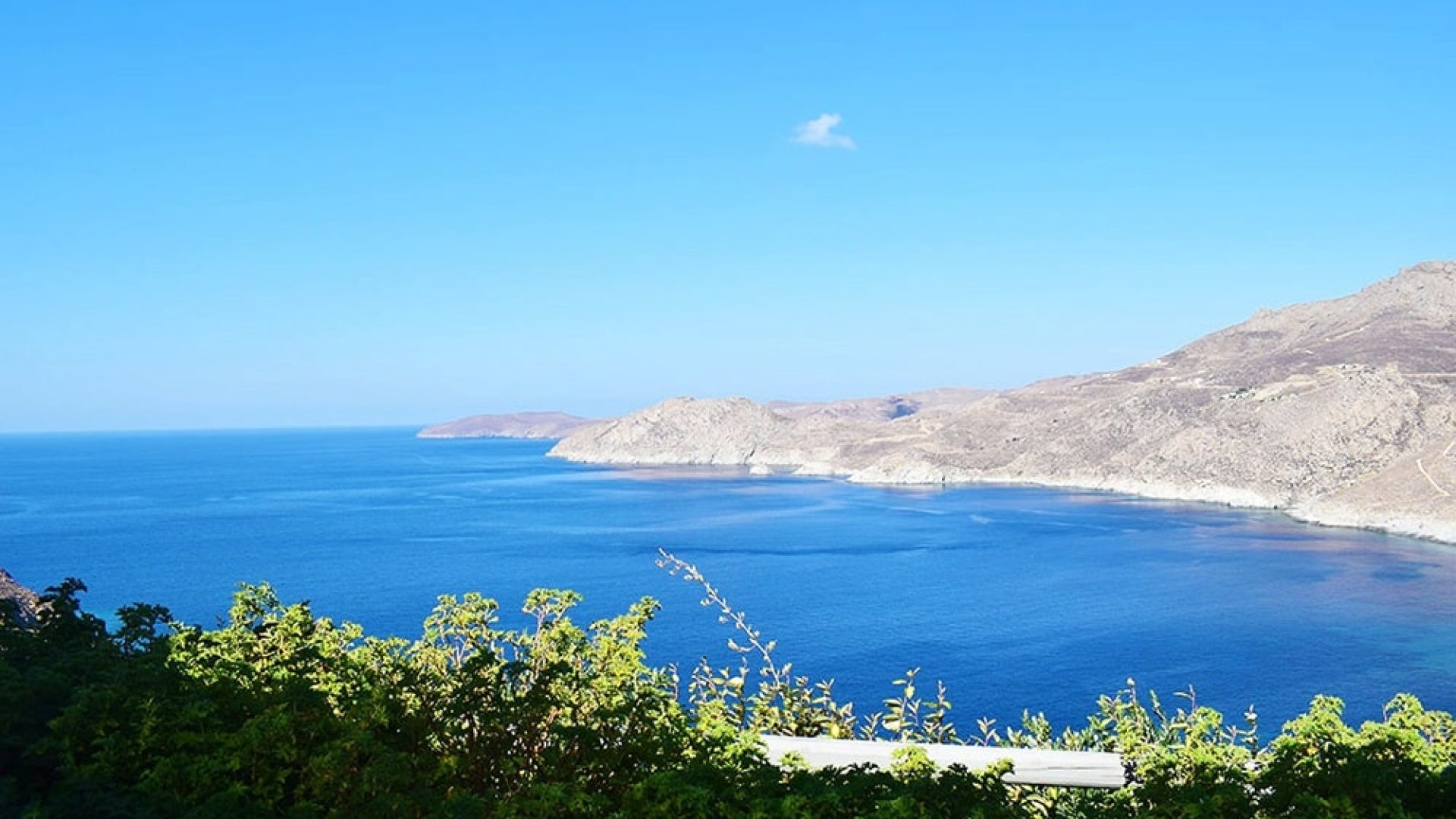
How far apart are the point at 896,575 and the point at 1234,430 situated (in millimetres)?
64044

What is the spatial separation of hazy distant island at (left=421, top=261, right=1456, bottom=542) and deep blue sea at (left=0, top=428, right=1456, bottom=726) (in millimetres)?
6856

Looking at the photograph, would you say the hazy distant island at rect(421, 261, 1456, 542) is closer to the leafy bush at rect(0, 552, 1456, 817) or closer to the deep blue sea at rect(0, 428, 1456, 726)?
the deep blue sea at rect(0, 428, 1456, 726)

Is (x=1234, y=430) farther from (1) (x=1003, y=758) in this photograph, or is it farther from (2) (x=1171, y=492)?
(1) (x=1003, y=758)

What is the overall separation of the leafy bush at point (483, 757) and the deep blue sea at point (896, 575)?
101ft

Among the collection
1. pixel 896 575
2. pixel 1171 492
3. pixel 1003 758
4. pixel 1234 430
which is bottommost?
pixel 896 575

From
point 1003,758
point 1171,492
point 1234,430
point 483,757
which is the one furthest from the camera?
point 1234,430

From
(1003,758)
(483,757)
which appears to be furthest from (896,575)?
(483,757)

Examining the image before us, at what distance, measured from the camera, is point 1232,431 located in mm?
113188

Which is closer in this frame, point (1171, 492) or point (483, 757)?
point (483, 757)

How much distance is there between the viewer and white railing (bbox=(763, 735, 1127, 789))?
7555 mm

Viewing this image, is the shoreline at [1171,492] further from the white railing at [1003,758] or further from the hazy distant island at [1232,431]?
the white railing at [1003,758]

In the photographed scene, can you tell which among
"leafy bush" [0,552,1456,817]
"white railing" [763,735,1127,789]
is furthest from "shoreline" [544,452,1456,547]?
"leafy bush" [0,552,1456,817]

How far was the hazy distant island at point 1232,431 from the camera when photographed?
97438 millimetres

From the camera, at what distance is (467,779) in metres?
6.12
